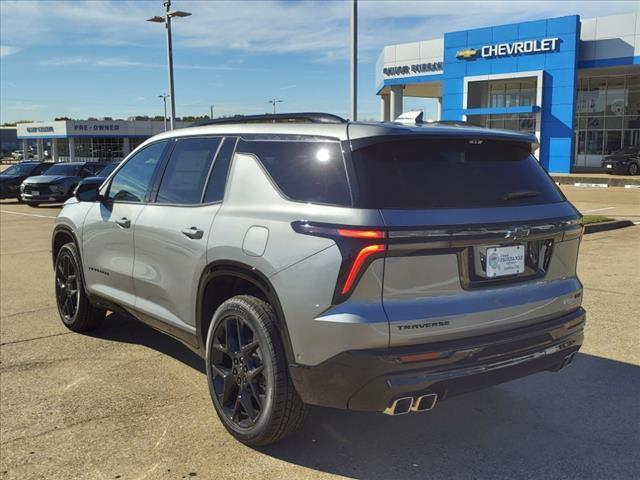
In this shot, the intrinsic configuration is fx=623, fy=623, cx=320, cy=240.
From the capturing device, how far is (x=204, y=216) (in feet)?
12.4

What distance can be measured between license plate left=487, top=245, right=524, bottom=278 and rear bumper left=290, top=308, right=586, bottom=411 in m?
0.31

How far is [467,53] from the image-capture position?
118 feet

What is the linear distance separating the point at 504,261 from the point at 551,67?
33588mm

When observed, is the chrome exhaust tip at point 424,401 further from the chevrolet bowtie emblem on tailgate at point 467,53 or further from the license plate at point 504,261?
the chevrolet bowtie emblem on tailgate at point 467,53

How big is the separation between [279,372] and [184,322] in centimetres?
107

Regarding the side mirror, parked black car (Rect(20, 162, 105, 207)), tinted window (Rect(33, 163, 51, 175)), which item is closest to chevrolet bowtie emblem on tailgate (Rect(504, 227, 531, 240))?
the side mirror

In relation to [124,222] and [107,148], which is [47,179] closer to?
[124,222]

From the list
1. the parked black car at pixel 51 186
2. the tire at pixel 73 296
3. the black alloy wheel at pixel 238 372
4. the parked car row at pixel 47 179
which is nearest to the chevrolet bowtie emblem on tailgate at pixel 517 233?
the black alloy wheel at pixel 238 372

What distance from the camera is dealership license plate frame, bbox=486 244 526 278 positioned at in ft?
10.3

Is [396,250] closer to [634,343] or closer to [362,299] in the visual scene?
[362,299]

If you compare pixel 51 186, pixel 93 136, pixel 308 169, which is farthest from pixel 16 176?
pixel 93 136

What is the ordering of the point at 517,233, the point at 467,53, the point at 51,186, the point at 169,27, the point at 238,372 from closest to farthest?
the point at 517,233, the point at 238,372, the point at 51,186, the point at 169,27, the point at 467,53

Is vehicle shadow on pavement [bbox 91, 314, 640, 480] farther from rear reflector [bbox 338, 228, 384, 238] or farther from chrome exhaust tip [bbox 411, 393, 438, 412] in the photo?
rear reflector [bbox 338, 228, 384, 238]

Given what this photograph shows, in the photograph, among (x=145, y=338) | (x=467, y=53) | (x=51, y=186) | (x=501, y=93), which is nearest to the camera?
(x=145, y=338)
